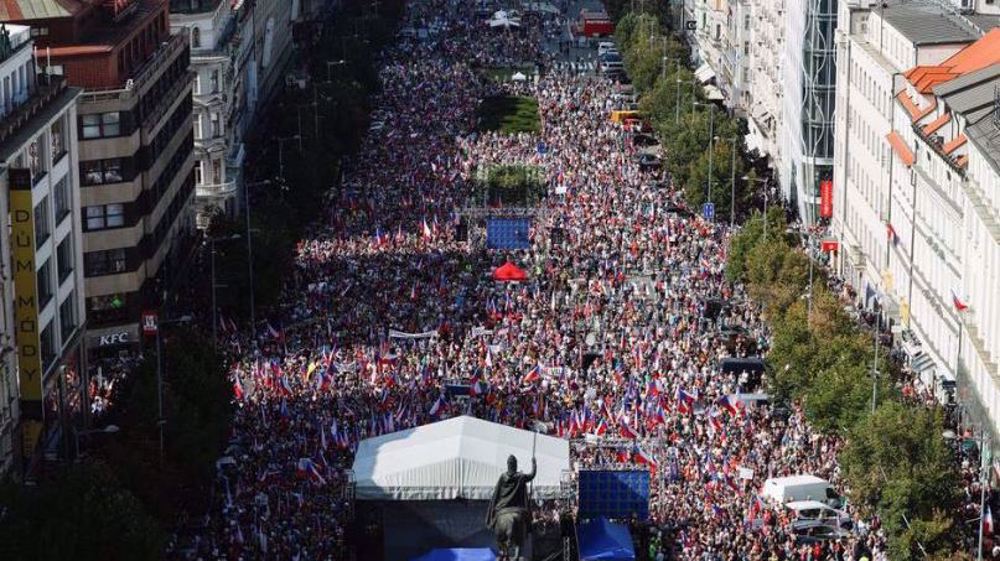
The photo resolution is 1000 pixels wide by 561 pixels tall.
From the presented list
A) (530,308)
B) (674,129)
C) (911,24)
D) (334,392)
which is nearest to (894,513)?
(334,392)

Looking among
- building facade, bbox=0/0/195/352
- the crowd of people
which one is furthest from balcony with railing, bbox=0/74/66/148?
the crowd of people

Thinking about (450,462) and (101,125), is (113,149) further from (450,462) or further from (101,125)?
(450,462)

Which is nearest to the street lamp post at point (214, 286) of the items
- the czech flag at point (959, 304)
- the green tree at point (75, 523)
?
the czech flag at point (959, 304)

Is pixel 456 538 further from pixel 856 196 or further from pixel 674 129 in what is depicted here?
pixel 674 129

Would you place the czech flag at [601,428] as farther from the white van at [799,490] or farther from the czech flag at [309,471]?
the czech flag at [309,471]

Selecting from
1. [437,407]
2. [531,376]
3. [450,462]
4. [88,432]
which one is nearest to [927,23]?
[531,376]

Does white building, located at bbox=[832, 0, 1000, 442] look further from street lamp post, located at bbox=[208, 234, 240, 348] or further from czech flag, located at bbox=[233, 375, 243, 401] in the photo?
street lamp post, located at bbox=[208, 234, 240, 348]
